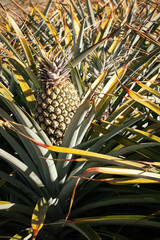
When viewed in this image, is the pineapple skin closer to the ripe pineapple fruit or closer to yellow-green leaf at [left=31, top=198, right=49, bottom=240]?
the ripe pineapple fruit

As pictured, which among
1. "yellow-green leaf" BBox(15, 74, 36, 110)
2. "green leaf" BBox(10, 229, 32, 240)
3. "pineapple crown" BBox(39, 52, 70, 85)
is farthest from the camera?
"yellow-green leaf" BBox(15, 74, 36, 110)

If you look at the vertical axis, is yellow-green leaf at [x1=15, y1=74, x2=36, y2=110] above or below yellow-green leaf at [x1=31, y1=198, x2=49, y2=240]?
above

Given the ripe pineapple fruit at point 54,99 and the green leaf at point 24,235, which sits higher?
the ripe pineapple fruit at point 54,99

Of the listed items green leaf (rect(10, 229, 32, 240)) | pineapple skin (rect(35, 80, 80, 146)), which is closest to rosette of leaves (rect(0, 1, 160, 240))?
green leaf (rect(10, 229, 32, 240))

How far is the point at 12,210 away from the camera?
1090mm

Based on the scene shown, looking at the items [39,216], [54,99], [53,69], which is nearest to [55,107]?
[54,99]

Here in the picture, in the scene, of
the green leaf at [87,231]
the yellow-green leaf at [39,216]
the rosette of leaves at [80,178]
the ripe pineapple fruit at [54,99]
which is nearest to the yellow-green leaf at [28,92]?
the rosette of leaves at [80,178]

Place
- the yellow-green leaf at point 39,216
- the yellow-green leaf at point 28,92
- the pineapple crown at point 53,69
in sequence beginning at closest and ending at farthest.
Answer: the yellow-green leaf at point 39,216, the pineapple crown at point 53,69, the yellow-green leaf at point 28,92

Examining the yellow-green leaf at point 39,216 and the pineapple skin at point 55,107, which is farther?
the pineapple skin at point 55,107

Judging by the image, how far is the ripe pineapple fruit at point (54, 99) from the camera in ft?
4.11

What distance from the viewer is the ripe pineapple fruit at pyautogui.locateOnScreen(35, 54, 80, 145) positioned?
125 cm

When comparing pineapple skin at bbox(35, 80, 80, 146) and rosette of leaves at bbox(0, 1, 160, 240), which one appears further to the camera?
pineapple skin at bbox(35, 80, 80, 146)

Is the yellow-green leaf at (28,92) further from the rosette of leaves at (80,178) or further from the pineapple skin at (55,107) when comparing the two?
the pineapple skin at (55,107)

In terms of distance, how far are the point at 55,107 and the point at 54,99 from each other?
0.04 metres
